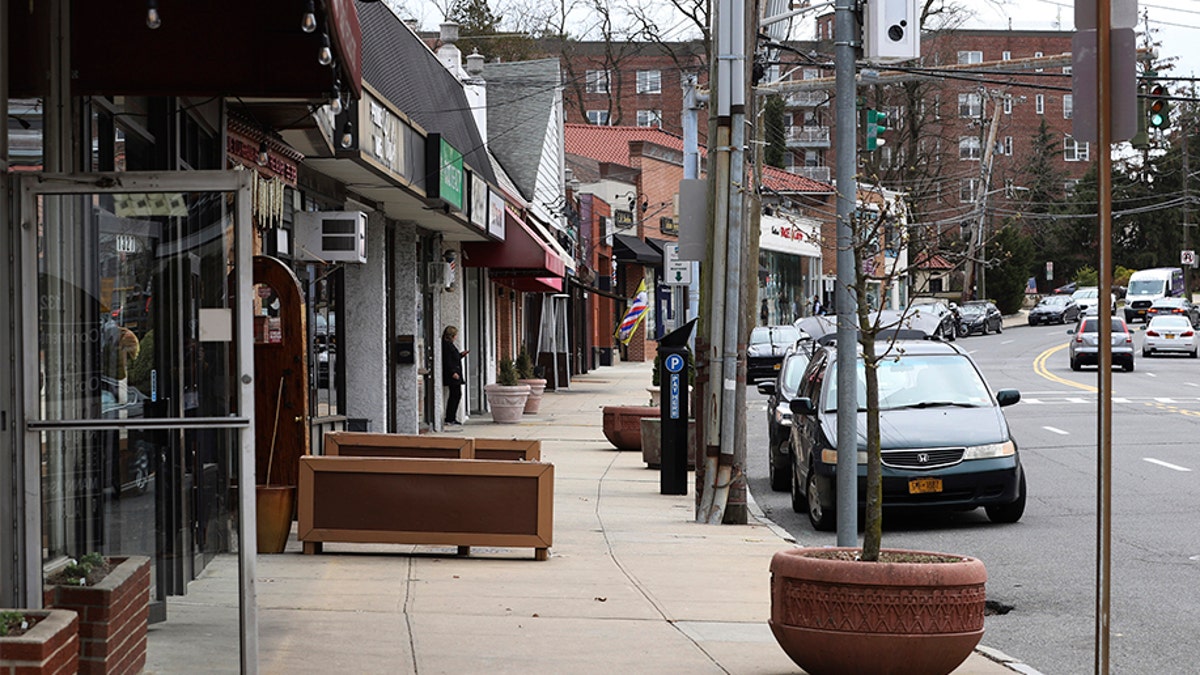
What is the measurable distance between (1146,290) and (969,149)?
24.4 m

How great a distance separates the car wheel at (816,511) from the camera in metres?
13.7

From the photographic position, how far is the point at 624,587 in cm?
1014

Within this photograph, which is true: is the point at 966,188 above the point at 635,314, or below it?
above

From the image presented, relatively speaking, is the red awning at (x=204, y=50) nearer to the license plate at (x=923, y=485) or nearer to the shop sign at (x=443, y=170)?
the license plate at (x=923, y=485)

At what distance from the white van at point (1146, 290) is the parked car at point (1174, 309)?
2256mm

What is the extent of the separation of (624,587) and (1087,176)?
89.5 metres

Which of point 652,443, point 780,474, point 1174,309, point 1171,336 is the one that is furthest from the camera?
point 1174,309

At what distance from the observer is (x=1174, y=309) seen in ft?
221

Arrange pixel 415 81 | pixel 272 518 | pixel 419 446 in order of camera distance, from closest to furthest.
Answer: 1. pixel 272 518
2. pixel 419 446
3. pixel 415 81

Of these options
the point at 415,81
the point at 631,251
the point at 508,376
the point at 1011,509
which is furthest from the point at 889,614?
the point at 631,251

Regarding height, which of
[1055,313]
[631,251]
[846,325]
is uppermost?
[631,251]

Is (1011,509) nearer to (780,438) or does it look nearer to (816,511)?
(816,511)

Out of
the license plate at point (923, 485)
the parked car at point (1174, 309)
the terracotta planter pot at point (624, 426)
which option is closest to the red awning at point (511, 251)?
the terracotta planter pot at point (624, 426)

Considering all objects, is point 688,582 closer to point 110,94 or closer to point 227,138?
point 227,138
